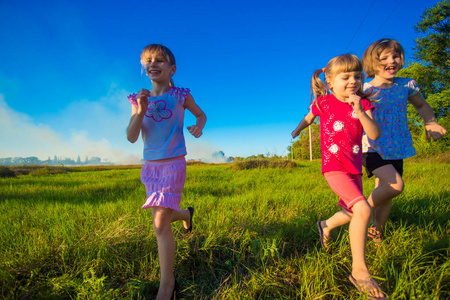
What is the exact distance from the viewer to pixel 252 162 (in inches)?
429

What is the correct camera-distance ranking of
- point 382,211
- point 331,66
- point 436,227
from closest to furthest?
1. point 331,66
2. point 382,211
3. point 436,227

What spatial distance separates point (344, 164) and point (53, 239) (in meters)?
2.81

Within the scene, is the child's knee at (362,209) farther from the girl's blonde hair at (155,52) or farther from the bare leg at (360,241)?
the girl's blonde hair at (155,52)

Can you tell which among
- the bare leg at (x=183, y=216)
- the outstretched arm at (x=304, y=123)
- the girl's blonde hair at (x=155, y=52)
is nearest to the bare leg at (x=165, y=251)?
the bare leg at (x=183, y=216)

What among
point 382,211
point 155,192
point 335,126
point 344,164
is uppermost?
point 335,126

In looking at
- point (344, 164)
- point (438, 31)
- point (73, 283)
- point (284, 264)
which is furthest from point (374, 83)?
point (438, 31)

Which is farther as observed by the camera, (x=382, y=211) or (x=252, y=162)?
(x=252, y=162)

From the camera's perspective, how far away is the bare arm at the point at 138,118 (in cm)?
182

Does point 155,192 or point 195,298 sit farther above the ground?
point 155,192

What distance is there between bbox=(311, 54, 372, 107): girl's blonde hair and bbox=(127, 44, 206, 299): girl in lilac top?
1.14 metres

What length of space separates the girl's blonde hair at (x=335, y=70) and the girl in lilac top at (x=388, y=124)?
56 cm

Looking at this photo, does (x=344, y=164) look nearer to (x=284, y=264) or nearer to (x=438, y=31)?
(x=284, y=264)

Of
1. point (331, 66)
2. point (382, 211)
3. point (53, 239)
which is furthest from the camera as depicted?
point (382, 211)

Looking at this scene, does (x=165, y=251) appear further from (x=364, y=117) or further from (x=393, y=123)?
(x=393, y=123)
